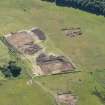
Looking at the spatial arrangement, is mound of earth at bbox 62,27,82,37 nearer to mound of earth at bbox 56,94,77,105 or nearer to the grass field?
the grass field

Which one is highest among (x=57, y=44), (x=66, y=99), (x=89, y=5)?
(x=89, y=5)

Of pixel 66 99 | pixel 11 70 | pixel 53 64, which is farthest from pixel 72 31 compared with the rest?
pixel 66 99

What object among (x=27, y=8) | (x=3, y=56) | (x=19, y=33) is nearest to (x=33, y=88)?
(x=3, y=56)

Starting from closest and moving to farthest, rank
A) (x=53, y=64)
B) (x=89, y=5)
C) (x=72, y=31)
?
1. (x=53, y=64)
2. (x=72, y=31)
3. (x=89, y=5)

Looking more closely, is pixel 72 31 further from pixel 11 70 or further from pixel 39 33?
pixel 11 70

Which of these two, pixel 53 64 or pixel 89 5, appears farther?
pixel 89 5

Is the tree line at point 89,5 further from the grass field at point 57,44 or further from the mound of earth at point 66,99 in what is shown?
the mound of earth at point 66,99

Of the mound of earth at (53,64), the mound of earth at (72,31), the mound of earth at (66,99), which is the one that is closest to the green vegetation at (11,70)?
the mound of earth at (53,64)

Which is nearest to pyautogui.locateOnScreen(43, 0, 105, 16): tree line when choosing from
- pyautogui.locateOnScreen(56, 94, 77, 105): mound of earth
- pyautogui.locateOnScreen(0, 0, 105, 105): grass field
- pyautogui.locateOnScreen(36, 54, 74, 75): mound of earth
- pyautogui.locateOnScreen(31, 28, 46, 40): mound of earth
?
pyautogui.locateOnScreen(0, 0, 105, 105): grass field

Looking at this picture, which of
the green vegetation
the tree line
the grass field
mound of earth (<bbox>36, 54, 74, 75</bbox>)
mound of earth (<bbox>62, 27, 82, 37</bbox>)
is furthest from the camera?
the tree line

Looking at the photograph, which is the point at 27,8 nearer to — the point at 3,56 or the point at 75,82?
the point at 3,56
